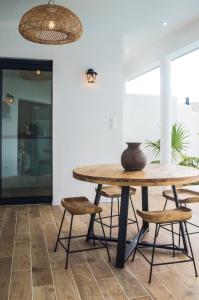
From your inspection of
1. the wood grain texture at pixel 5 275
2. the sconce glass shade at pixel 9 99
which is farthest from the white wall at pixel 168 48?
the wood grain texture at pixel 5 275

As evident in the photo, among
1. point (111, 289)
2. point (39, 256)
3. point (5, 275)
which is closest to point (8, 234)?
point (39, 256)

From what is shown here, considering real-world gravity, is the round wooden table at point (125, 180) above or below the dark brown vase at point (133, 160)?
below

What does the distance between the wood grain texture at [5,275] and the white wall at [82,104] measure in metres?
2.22

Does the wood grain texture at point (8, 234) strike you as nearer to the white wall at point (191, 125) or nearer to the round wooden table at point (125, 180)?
the round wooden table at point (125, 180)

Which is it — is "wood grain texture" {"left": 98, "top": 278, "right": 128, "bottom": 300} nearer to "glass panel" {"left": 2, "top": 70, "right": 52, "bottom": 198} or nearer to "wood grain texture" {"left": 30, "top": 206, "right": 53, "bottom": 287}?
"wood grain texture" {"left": 30, "top": 206, "right": 53, "bottom": 287}

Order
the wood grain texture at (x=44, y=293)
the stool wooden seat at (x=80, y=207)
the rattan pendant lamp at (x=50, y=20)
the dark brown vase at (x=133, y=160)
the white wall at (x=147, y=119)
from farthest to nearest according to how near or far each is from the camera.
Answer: the white wall at (x=147, y=119), the dark brown vase at (x=133, y=160), the stool wooden seat at (x=80, y=207), the rattan pendant lamp at (x=50, y=20), the wood grain texture at (x=44, y=293)

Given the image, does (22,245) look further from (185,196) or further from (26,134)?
(26,134)

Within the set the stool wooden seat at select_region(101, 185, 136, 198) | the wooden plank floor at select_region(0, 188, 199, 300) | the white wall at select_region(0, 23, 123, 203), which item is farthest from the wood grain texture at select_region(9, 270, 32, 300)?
the white wall at select_region(0, 23, 123, 203)

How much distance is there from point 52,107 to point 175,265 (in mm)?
3124

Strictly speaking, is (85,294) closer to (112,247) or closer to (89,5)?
(112,247)

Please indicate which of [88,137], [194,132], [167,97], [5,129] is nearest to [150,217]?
[88,137]

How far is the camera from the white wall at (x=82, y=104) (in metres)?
4.83

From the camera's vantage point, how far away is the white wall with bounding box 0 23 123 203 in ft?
15.8

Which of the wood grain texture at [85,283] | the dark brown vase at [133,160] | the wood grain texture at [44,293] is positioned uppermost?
the dark brown vase at [133,160]
